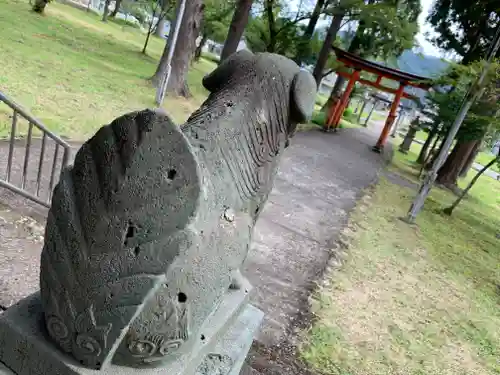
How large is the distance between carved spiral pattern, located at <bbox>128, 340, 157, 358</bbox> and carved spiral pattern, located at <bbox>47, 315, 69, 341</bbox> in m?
0.22

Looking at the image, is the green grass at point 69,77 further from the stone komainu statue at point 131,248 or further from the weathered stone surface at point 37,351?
the stone komainu statue at point 131,248

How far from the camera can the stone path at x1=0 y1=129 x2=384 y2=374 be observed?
3.55m

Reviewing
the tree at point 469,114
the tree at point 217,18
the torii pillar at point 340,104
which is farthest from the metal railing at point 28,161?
the tree at point 217,18

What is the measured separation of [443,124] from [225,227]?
43.7 ft

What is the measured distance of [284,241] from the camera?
615 centimetres

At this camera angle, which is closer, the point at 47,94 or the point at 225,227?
the point at 225,227

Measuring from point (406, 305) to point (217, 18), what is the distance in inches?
765

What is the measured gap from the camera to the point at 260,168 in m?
2.15

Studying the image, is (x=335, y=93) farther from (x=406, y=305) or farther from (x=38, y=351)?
(x=38, y=351)

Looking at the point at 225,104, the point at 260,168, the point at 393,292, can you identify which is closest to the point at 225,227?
the point at 260,168

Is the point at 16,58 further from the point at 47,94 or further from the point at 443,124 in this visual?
the point at 443,124

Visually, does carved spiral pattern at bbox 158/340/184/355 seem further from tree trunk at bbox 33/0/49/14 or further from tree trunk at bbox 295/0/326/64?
tree trunk at bbox 33/0/49/14

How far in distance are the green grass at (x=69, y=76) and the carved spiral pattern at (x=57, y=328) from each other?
5167 mm

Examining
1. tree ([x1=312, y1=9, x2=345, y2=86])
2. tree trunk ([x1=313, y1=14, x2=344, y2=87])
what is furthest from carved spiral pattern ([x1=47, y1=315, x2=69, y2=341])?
tree trunk ([x1=313, y1=14, x2=344, y2=87])
